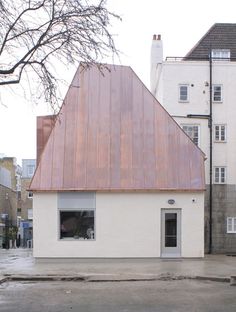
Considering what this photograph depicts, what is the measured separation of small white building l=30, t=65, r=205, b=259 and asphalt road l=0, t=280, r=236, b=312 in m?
9.01

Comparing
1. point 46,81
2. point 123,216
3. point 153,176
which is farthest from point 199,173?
point 46,81

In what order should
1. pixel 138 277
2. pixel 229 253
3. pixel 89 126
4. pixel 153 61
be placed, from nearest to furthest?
pixel 138 277 < pixel 89 126 < pixel 229 253 < pixel 153 61

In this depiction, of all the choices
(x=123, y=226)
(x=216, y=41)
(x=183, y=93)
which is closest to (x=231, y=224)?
(x=183, y=93)

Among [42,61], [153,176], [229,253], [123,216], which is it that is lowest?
[229,253]

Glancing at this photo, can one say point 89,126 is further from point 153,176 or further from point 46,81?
point 46,81

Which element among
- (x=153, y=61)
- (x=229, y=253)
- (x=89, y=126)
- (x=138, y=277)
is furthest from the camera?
(x=153, y=61)

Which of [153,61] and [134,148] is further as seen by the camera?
[153,61]

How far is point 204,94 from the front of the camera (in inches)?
1426

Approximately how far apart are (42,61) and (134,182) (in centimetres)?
1712

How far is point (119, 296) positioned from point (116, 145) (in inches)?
570

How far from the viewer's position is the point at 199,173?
95.6ft

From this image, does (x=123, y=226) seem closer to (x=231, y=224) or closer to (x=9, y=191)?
(x=231, y=224)

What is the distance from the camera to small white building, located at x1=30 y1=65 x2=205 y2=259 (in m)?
28.2

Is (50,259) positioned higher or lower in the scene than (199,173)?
lower
